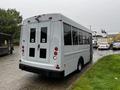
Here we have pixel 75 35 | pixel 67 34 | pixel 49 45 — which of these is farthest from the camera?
pixel 75 35

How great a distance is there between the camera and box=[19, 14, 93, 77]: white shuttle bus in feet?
19.7

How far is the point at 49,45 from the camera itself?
20.4ft

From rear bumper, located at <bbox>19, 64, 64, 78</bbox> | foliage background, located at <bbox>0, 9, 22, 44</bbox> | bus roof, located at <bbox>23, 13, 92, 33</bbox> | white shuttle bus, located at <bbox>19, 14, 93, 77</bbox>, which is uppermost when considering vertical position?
foliage background, located at <bbox>0, 9, 22, 44</bbox>

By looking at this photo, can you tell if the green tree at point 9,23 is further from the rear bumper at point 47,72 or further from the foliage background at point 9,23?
the rear bumper at point 47,72

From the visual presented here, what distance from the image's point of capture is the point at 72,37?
7227 mm

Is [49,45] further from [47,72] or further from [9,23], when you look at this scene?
[9,23]

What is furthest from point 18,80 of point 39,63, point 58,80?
point 58,80

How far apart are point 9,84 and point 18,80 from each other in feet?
2.20

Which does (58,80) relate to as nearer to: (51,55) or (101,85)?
(51,55)

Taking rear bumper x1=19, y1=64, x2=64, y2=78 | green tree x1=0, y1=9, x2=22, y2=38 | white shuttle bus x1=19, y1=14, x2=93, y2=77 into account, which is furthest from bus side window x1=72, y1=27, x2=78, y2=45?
green tree x1=0, y1=9, x2=22, y2=38

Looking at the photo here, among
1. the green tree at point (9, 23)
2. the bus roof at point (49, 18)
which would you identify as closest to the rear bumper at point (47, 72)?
the bus roof at point (49, 18)

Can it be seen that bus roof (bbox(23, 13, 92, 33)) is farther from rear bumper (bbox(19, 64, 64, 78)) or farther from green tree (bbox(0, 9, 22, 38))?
green tree (bbox(0, 9, 22, 38))

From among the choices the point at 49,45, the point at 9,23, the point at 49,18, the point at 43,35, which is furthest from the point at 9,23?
the point at 49,45

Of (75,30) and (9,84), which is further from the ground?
(75,30)
